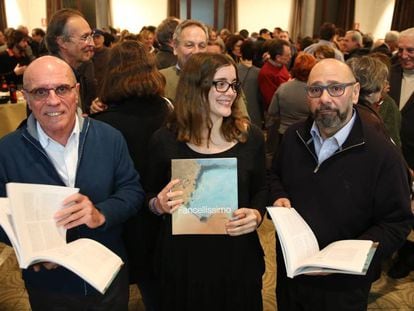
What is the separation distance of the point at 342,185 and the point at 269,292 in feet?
5.18

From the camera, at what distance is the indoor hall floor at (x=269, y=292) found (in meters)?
2.82

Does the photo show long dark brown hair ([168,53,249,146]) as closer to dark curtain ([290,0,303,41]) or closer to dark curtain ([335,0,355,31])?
dark curtain ([290,0,303,41])

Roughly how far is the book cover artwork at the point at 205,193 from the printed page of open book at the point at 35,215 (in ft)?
1.33

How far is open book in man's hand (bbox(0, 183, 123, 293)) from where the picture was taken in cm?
126

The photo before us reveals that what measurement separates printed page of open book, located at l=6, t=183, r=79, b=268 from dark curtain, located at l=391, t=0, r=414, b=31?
12.4m

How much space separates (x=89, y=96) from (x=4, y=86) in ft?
8.47

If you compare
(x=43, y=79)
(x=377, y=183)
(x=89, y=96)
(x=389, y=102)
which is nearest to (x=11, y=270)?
(x=89, y=96)

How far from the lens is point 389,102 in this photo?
2.80 meters

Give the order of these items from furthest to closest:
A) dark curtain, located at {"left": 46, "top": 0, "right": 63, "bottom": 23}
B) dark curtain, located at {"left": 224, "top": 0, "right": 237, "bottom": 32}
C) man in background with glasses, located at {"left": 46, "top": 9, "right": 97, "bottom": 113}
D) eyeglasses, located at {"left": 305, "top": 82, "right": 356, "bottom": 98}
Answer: dark curtain, located at {"left": 224, "top": 0, "right": 237, "bottom": 32}, dark curtain, located at {"left": 46, "top": 0, "right": 63, "bottom": 23}, man in background with glasses, located at {"left": 46, "top": 9, "right": 97, "bottom": 113}, eyeglasses, located at {"left": 305, "top": 82, "right": 356, "bottom": 98}

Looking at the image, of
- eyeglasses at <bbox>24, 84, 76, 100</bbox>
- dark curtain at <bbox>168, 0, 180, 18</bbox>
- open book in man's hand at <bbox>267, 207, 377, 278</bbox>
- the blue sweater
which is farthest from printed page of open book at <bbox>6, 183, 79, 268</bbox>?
dark curtain at <bbox>168, 0, 180, 18</bbox>

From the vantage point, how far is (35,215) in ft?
4.42

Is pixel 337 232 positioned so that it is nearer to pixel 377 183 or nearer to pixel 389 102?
pixel 377 183

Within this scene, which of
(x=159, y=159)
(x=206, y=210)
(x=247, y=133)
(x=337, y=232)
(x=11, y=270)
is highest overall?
(x=247, y=133)

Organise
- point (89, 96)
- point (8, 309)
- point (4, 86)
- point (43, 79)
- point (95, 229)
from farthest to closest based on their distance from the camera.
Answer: point (4, 86), point (89, 96), point (8, 309), point (95, 229), point (43, 79)
